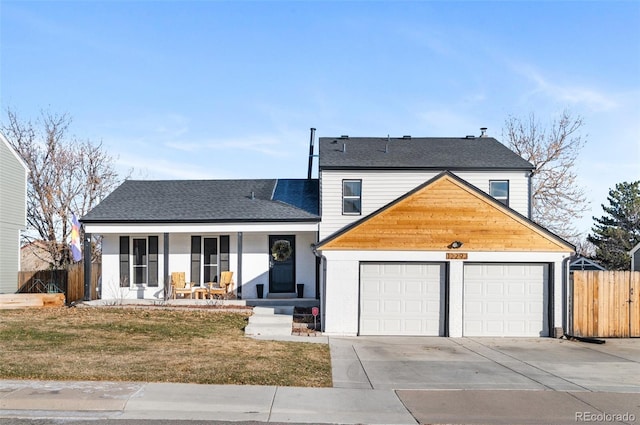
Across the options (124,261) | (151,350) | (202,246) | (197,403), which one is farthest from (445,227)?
(124,261)

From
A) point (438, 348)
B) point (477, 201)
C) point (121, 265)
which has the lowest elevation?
point (438, 348)

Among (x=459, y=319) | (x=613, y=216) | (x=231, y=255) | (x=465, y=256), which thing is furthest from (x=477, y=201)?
(x=613, y=216)

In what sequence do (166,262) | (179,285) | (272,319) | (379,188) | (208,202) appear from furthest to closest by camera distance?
(208,202)
(379,188)
(179,285)
(166,262)
(272,319)

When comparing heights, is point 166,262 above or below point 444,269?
below

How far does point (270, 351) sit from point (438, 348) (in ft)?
14.3

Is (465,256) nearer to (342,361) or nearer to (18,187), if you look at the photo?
(342,361)

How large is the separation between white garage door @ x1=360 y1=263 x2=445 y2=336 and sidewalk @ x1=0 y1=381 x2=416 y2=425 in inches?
283

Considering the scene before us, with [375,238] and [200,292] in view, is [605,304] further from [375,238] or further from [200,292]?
[200,292]

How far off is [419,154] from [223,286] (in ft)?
30.6

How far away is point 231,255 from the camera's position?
2295 cm

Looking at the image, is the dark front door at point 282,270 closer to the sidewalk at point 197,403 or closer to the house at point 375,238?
the house at point 375,238

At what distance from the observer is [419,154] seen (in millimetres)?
23688

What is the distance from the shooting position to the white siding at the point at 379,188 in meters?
22.1
